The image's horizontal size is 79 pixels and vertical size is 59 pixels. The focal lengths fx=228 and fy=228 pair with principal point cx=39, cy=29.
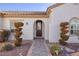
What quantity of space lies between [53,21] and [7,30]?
2.18m

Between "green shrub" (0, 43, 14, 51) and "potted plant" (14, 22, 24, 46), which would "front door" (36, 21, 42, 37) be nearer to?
"potted plant" (14, 22, 24, 46)

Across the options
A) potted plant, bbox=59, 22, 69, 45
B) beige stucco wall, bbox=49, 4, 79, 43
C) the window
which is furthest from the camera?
the window

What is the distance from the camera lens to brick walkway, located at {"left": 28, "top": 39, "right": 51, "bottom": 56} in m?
10.6

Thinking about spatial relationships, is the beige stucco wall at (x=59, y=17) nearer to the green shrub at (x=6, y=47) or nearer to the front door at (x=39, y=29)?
the front door at (x=39, y=29)

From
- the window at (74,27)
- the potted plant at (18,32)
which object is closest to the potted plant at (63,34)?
Answer: the window at (74,27)

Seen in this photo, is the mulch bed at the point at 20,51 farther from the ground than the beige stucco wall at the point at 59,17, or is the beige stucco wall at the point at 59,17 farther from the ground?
the beige stucco wall at the point at 59,17

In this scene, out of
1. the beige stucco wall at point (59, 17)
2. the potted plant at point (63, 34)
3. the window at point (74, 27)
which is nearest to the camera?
the beige stucco wall at point (59, 17)

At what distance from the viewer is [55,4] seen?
10.2 metres

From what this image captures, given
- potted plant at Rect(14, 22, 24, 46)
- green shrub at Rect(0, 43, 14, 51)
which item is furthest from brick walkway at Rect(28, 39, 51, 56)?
green shrub at Rect(0, 43, 14, 51)

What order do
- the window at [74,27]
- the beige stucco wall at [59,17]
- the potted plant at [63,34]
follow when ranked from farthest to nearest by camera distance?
1. the window at [74,27]
2. the potted plant at [63,34]
3. the beige stucco wall at [59,17]

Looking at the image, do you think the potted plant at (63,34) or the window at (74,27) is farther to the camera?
the window at (74,27)

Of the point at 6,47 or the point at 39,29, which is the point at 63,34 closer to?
the point at 39,29

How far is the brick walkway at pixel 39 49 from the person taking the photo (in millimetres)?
10586

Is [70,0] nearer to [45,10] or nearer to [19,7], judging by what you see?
[45,10]
